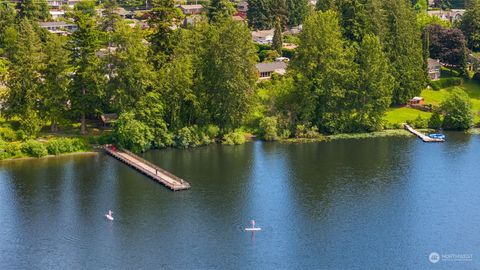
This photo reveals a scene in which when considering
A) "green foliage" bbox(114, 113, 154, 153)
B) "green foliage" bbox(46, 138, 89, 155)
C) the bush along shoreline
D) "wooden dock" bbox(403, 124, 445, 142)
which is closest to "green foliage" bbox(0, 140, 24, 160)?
the bush along shoreline

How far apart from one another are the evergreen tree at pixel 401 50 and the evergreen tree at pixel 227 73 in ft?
91.1

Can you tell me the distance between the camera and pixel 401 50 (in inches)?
5187

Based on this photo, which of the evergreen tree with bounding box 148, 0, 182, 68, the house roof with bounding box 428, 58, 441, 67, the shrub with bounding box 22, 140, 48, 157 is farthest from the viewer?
the house roof with bounding box 428, 58, 441, 67

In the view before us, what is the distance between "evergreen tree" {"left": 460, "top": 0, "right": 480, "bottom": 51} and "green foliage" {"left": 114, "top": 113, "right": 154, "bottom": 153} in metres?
85.2

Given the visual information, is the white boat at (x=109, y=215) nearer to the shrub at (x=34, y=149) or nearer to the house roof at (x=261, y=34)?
the shrub at (x=34, y=149)

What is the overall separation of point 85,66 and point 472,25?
90.1 meters

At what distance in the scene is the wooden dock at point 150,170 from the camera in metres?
94.7

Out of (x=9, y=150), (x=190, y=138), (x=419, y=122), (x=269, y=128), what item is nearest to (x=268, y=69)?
(x=269, y=128)

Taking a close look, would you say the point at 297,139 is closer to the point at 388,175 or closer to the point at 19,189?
the point at 388,175

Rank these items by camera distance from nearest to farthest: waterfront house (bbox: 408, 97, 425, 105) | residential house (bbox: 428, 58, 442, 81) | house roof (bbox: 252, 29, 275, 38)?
waterfront house (bbox: 408, 97, 425, 105) < residential house (bbox: 428, 58, 442, 81) < house roof (bbox: 252, 29, 275, 38)

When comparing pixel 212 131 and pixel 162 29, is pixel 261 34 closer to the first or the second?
pixel 162 29

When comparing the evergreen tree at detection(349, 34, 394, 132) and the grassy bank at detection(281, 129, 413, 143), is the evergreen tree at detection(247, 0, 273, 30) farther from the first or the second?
the grassy bank at detection(281, 129, 413, 143)

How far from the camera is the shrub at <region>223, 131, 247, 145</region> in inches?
4547

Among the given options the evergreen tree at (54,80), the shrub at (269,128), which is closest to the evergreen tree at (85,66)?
the evergreen tree at (54,80)
